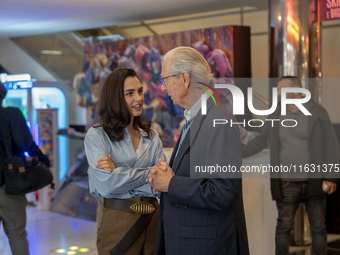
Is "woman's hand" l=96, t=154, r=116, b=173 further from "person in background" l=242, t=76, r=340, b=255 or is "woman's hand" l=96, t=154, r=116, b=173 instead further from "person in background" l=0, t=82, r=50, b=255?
"person in background" l=242, t=76, r=340, b=255

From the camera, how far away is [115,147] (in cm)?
233

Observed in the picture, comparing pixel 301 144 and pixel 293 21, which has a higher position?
pixel 293 21

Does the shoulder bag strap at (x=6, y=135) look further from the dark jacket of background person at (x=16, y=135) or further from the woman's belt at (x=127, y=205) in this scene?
the woman's belt at (x=127, y=205)

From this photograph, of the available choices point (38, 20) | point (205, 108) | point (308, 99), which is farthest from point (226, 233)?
point (38, 20)

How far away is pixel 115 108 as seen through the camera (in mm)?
2336

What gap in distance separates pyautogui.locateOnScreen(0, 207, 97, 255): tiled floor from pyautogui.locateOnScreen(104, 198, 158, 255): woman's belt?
2.34 metres

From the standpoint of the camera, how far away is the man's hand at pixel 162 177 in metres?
1.89

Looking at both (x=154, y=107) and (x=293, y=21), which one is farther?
(x=154, y=107)

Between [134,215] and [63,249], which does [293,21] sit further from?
[63,249]

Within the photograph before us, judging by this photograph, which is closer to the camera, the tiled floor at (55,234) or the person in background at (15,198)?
the person in background at (15,198)

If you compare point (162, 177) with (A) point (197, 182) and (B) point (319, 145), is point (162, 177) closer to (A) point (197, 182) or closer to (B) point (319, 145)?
(A) point (197, 182)

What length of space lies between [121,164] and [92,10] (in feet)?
13.3

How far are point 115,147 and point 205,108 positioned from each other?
66 cm

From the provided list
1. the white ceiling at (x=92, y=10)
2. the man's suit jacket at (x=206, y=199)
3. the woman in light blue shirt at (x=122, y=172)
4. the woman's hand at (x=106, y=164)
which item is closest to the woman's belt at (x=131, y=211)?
the woman in light blue shirt at (x=122, y=172)
